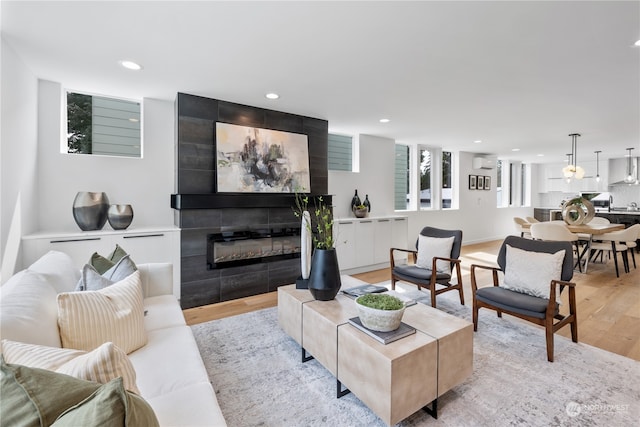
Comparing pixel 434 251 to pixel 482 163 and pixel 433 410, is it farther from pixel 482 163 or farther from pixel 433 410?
pixel 482 163

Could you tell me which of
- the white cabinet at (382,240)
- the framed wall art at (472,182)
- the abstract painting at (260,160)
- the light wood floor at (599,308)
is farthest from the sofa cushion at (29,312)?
the framed wall art at (472,182)

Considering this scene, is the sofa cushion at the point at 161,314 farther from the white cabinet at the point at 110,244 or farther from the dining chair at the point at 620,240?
the dining chair at the point at 620,240

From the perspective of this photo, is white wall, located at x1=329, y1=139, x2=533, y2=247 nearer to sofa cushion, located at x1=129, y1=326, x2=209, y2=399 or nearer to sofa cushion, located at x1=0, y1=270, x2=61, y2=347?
sofa cushion, located at x1=129, y1=326, x2=209, y2=399

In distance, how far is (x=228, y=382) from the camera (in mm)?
2158

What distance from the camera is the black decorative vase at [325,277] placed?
93.8 inches

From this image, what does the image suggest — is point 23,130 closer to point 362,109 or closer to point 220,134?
point 220,134

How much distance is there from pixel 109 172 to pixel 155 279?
1750 millimetres

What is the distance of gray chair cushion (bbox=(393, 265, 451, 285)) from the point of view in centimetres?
341

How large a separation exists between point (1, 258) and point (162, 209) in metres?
1.66

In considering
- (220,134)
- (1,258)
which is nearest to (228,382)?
(1,258)

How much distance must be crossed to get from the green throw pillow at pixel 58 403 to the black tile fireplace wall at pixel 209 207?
2.87 m

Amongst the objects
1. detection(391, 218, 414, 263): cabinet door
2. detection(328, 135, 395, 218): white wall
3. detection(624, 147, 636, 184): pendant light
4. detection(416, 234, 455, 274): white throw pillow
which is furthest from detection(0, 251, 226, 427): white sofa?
detection(624, 147, 636, 184): pendant light

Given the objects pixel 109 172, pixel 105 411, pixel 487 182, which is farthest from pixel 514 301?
pixel 487 182

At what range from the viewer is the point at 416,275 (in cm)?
348
